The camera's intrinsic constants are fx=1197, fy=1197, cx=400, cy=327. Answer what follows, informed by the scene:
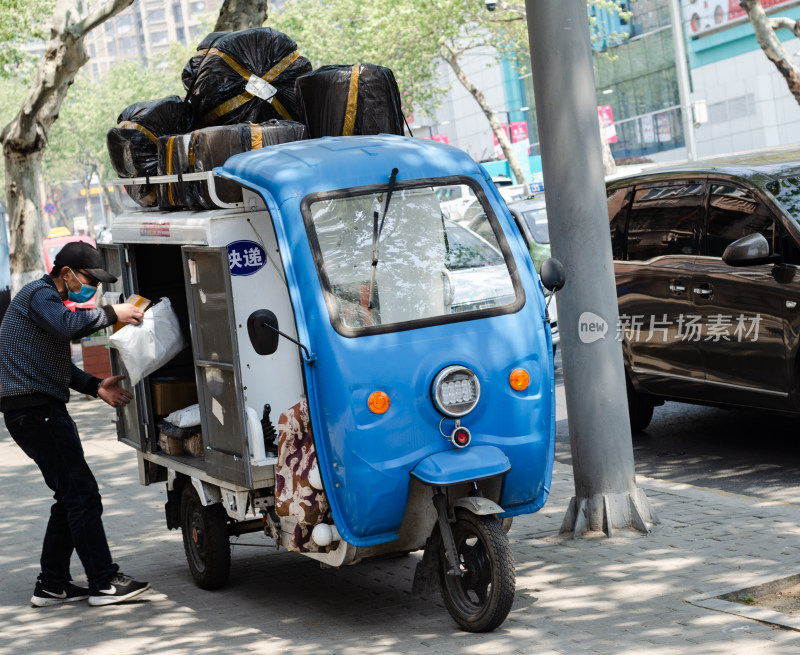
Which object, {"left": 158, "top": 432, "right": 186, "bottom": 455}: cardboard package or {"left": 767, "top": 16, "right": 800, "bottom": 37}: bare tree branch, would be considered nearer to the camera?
{"left": 158, "top": 432, "right": 186, "bottom": 455}: cardboard package

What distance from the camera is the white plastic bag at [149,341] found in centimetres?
652

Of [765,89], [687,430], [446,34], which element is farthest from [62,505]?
[765,89]

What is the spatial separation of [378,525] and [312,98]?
2.64m

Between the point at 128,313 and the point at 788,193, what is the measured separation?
450cm

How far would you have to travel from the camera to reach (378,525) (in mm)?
5508

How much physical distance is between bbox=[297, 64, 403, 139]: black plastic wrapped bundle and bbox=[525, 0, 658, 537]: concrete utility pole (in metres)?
0.90

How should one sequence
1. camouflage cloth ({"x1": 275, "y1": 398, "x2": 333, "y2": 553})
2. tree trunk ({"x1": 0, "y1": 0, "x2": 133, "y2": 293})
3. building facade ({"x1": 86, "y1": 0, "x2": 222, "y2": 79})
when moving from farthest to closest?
building facade ({"x1": 86, "y1": 0, "x2": 222, "y2": 79}) → tree trunk ({"x1": 0, "y1": 0, "x2": 133, "y2": 293}) → camouflage cloth ({"x1": 275, "y1": 398, "x2": 333, "y2": 553})

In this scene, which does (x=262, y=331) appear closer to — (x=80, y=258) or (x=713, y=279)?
(x=80, y=258)

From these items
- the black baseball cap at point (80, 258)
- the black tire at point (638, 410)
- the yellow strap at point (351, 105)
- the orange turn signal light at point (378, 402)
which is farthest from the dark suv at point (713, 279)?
the black baseball cap at point (80, 258)

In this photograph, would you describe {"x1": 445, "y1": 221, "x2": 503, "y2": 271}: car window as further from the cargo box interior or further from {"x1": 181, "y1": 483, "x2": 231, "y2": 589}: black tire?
the cargo box interior

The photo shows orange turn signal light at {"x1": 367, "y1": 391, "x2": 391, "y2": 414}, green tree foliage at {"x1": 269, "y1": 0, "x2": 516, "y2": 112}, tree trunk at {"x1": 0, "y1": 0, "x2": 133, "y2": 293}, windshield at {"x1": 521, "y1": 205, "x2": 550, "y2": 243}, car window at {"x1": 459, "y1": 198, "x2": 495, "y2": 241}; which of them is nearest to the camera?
orange turn signal light at {"x1": 367, "y1": 391, "x2": 391, "y2": 414}

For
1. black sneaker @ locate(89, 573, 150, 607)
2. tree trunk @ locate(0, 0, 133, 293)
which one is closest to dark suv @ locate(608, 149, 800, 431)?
black sneaker @ locate(89, 573, 150, 607)

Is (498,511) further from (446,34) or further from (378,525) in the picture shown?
(446,34)

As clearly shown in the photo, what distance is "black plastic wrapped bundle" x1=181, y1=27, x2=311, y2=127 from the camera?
735 centimetres
